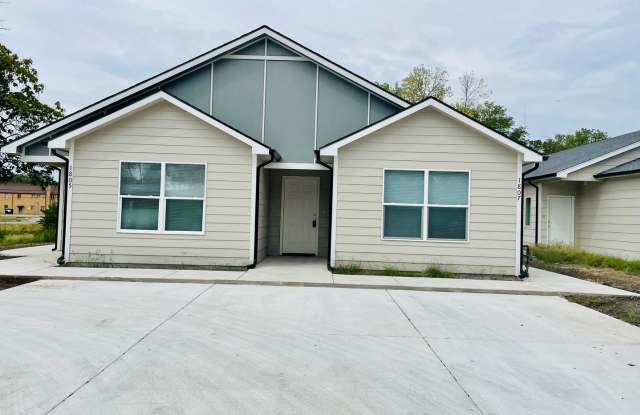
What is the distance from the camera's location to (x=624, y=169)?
13.3 m

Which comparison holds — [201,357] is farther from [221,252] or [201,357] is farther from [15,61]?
[15,61]

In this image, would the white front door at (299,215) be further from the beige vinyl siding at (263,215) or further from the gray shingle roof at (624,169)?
the gray shingle roof at (624,169)

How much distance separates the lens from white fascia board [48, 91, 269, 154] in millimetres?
9711

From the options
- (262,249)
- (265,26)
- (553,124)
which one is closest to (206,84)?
(265,26)

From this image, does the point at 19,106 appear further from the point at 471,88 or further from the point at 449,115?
the point at 471,88

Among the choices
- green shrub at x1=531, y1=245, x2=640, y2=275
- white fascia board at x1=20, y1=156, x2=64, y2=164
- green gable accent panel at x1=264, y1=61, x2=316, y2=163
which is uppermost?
green gable accent panel at x1=264, y1=61, x2=316, y2=163

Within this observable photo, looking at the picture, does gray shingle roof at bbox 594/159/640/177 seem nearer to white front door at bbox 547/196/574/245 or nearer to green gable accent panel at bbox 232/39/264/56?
white front door at bbox 547/196/574/245

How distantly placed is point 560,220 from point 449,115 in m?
8.81

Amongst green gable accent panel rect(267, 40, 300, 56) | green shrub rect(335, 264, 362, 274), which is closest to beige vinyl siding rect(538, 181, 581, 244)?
green shrub rect(335, 264, 362, 274)

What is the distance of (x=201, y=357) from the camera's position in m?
4.46

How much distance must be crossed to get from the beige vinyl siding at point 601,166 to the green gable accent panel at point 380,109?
22.9 ft

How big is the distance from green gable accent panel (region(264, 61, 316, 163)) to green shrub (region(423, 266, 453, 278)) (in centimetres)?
436

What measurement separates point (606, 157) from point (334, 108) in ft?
31.2

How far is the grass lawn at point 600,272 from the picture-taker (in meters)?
7.48
